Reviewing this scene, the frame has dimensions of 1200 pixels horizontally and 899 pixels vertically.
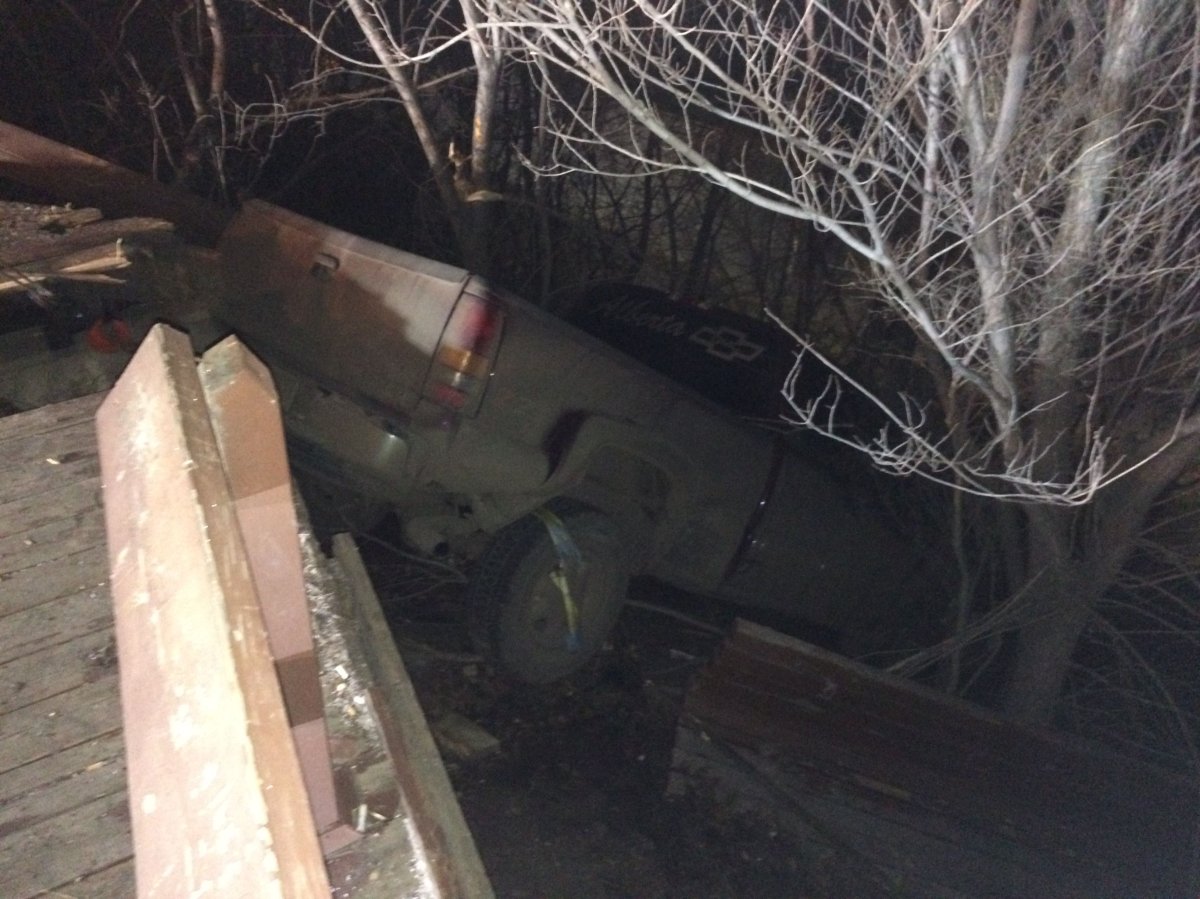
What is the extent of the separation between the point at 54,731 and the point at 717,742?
9.57ft

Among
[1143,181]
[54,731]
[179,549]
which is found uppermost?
[1143,181]

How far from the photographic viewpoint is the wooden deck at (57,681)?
158cm

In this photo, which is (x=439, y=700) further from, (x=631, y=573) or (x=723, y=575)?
(x=723, y=575)

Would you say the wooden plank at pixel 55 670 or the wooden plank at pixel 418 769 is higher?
the wooden plank at pixel 55 670

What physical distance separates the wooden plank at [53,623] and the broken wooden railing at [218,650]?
30cm

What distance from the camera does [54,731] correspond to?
1.77m

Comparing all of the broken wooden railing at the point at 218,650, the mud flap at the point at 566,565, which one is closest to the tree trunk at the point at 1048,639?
the mud flap at the point at 566,565

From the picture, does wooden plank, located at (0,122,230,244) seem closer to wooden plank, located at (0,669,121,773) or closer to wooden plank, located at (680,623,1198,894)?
wooden plank, located at (0,669,121,773)

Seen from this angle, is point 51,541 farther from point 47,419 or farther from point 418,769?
point 418,769

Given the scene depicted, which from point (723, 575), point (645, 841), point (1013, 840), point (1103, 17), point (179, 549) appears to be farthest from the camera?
point (723, 575)

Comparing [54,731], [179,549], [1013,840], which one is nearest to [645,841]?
[1013,840]

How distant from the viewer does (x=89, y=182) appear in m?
4.40

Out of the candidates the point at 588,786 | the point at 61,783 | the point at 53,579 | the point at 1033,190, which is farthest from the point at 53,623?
the point at 1033,190

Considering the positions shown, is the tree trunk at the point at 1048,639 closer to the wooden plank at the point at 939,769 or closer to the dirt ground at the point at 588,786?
the wooden plank at the point at 939,769
